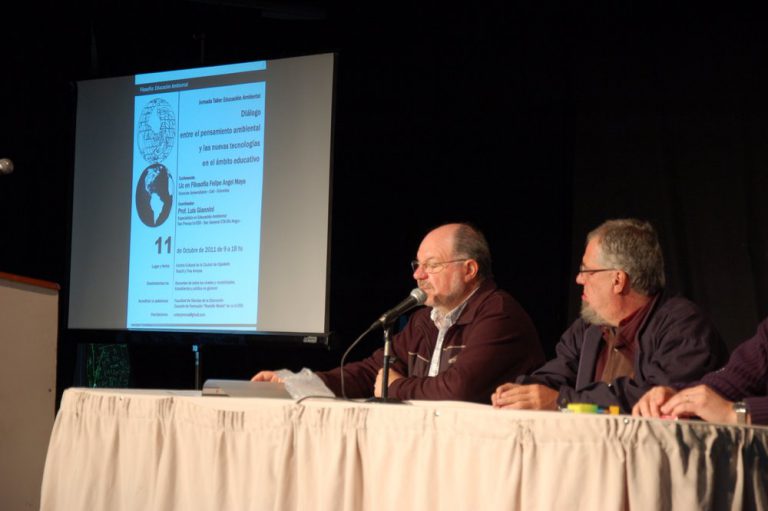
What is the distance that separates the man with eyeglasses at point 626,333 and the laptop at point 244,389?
68 centimetres

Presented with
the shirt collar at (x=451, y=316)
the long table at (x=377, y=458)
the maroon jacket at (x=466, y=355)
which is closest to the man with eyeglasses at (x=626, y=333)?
the maroon jacket at (x=466, y=355)

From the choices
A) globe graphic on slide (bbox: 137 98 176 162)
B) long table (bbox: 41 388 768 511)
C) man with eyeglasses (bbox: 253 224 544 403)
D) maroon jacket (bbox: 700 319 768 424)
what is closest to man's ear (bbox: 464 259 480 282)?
man with eyeglasses (bbox: 253 224 544 403)

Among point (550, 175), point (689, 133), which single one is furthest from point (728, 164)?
point (550, 175)

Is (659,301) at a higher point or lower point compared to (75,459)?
higher

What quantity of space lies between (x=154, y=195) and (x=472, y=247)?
1.82 meters

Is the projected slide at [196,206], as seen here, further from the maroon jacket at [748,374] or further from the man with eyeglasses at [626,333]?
the maroon jacket at [748,374]

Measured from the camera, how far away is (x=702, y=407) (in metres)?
2.09

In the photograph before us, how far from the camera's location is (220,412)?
7.67ft

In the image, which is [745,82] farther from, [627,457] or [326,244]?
[627,457]

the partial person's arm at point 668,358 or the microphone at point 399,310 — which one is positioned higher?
the microphone at point 399,310

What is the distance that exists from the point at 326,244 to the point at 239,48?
169 cm

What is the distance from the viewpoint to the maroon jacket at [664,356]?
2.81 m

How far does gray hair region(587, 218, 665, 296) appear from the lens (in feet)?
10.4

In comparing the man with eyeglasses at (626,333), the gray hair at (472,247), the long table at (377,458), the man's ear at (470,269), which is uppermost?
the gray hair at (472,247)
